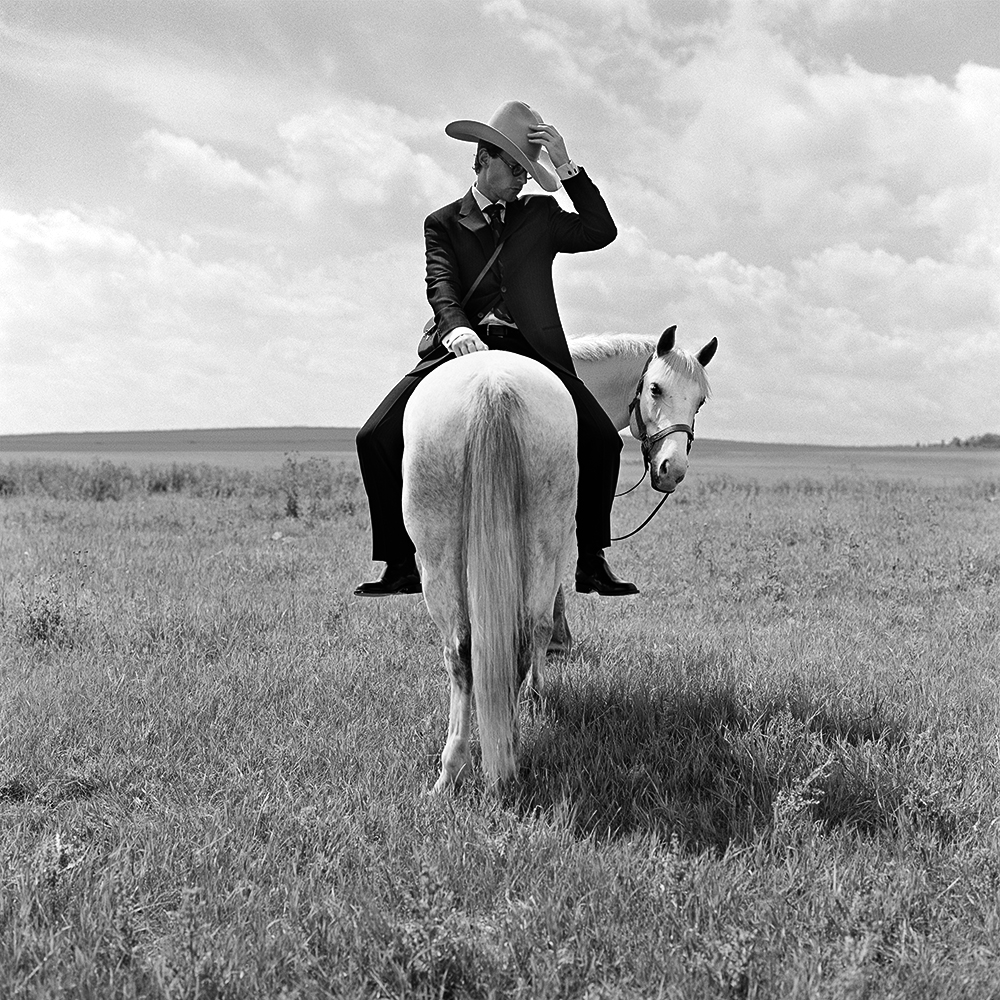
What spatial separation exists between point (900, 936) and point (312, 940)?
2040 mm

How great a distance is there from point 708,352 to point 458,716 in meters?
3.14

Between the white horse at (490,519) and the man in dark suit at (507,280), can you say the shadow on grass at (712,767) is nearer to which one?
the white horse at (490,519)

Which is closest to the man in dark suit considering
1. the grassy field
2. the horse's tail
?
the horse's tail

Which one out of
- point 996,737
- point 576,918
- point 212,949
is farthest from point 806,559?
point 212,949

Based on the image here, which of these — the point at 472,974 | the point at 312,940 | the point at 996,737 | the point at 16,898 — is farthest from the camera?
the point at 996,737

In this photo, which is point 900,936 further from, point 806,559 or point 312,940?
point 806,559

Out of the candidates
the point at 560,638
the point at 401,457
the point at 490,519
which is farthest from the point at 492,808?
the point at 560,638

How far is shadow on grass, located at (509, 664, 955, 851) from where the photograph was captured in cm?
387

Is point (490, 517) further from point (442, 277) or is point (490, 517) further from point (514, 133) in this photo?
point (514, 133)

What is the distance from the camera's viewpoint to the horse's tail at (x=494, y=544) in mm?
3846

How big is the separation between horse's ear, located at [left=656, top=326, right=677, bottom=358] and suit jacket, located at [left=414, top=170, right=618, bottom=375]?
829 millimetres

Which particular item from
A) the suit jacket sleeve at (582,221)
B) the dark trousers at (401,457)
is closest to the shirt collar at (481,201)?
the suit jacket sleeve at (582,221)

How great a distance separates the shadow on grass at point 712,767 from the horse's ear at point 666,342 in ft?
7.19

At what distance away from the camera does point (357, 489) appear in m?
21.8
